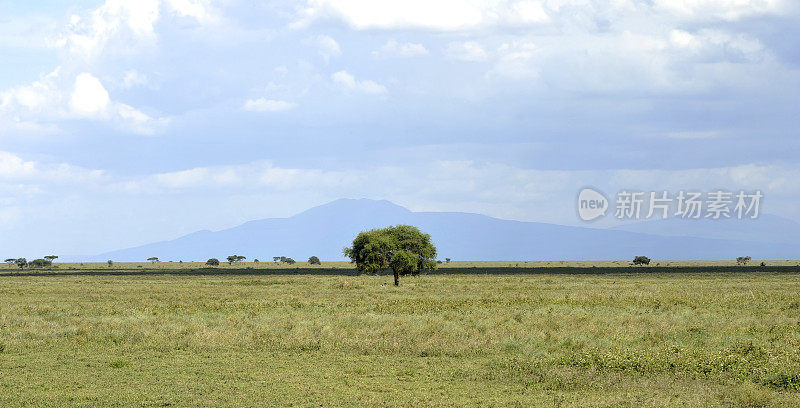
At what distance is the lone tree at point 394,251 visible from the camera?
72.6m

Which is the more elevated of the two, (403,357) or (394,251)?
(394,251)

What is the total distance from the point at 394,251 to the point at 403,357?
48959 mm

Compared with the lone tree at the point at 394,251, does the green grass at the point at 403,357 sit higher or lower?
lower

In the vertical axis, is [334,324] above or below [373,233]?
below

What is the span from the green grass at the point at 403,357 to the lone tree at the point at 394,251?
31.9m

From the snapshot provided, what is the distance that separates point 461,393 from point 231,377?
678 centimetres

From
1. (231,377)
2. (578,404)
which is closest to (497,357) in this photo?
(578,404)

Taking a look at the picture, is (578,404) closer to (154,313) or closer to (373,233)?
(154,313)

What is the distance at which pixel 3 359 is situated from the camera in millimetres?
24078

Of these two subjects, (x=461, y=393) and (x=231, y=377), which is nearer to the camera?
(x=461, y=393)

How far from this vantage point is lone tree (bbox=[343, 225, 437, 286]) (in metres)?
72.6

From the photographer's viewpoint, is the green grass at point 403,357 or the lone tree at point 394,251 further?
the lone tree at point 394,251

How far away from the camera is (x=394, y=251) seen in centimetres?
7356

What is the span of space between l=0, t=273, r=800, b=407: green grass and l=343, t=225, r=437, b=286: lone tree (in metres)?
31.9
